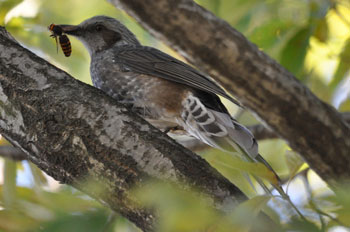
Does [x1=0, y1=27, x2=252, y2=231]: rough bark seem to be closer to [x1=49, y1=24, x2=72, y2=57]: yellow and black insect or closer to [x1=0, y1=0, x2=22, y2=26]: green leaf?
[x1=0, y1=0, x2=22, y2=26]: green leaf

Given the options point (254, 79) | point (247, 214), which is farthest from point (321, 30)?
point (247, 214)

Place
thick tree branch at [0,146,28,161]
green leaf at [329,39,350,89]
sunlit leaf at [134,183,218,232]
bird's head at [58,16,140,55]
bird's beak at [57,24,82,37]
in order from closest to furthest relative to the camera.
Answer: sunlit leaf at [134,183,218,232] → green leaf at [329,39,350,89] → thick tree branch at [0,146,28,161] → bird's beak at [57,24,82,37] → bird's head at [58,16,140,55]

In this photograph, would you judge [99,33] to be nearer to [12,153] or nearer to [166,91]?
[166,91]

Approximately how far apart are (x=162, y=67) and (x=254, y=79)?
176cm

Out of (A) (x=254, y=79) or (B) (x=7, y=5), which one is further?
(B) (x=7, y=5)

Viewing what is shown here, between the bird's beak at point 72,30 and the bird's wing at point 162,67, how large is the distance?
40 centimetres

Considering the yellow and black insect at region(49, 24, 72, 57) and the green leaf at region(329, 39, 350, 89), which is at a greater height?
the green leaf at region(329, 39, 350, 89)

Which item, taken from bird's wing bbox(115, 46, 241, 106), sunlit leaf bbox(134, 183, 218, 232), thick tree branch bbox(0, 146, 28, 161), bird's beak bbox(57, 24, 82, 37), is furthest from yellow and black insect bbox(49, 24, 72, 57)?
sunlit leaf bbox(134, 183, 218, 232)

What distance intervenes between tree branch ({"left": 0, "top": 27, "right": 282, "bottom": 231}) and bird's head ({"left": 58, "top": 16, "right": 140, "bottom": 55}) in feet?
4.96

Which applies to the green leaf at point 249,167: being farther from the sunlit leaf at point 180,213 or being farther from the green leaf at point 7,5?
the green leaf at point 7,5

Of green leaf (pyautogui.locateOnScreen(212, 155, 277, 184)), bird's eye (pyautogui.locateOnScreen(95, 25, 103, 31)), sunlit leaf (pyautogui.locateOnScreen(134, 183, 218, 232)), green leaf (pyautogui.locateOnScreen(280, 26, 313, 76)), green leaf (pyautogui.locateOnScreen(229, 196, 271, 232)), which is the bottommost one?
sunlit leaf (pyautogui.locateOnScreen(134, 183, 218, 232))

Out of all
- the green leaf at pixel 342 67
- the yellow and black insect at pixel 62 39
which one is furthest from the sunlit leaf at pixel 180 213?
the yellow and black insect at pixel 62 39

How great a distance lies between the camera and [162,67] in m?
3.62

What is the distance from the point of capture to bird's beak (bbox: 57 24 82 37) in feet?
13.2
